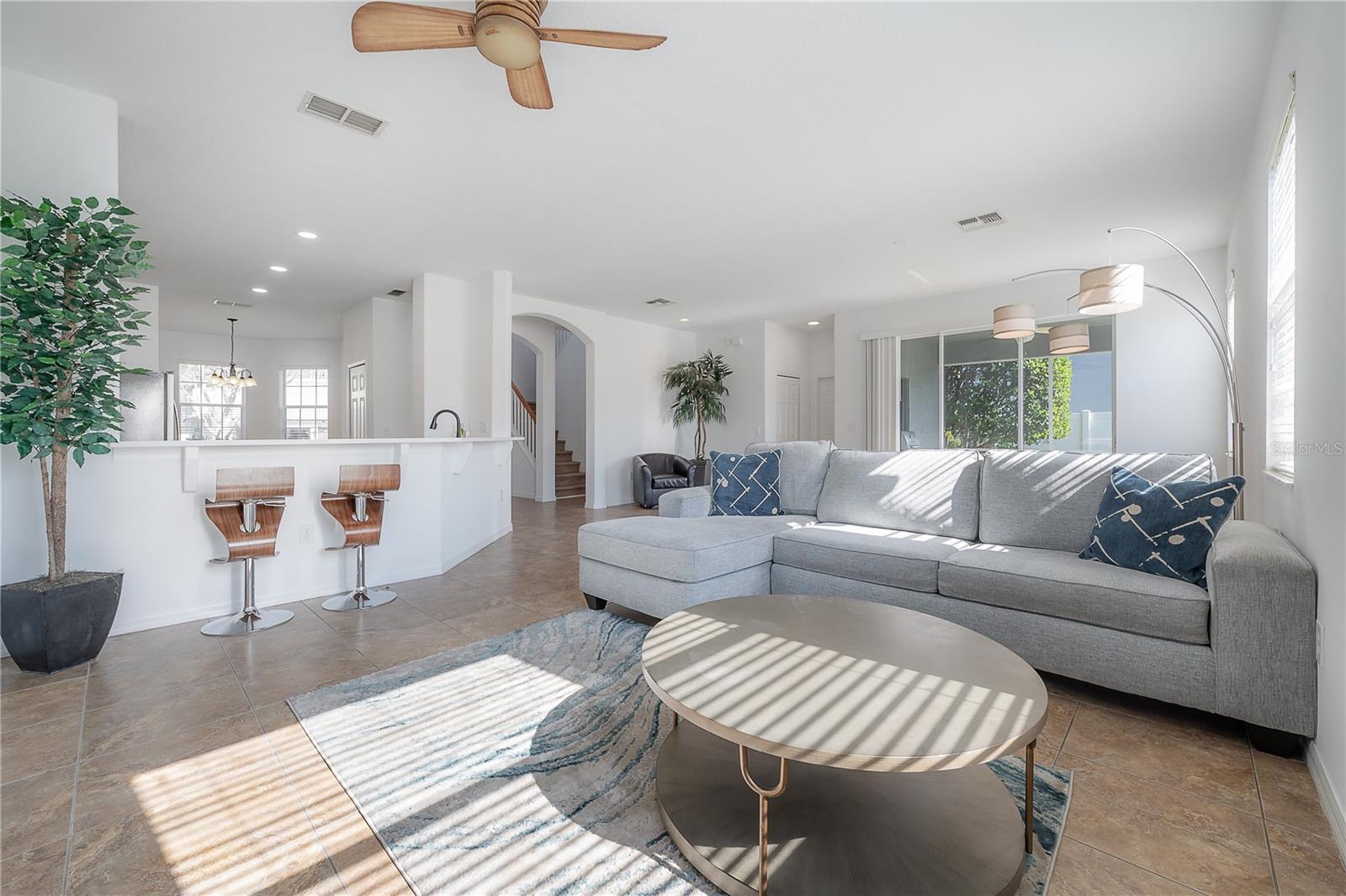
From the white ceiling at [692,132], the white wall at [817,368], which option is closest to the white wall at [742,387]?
the white wall at [817,368]

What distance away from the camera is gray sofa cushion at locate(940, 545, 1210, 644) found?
6.59 ft

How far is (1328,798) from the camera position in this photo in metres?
1.57

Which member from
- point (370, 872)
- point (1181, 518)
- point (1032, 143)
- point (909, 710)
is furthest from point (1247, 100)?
point (370, 872)

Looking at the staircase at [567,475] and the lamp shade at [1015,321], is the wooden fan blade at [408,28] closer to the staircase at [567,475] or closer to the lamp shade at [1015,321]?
the lamp shade at [1015,321]

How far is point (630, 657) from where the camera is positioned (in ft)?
8.67

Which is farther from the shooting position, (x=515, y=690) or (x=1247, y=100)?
(x=1247, y=100)

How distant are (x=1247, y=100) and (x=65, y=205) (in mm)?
5706

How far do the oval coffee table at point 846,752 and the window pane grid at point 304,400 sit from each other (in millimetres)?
9620

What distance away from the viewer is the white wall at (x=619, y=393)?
771 cm

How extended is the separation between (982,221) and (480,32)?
3.93m

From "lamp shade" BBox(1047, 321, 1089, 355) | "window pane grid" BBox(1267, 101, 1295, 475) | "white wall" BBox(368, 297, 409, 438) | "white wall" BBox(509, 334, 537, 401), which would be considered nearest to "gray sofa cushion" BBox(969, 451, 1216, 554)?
"window pane grid" BBox(1267, 101, 1295, 475)

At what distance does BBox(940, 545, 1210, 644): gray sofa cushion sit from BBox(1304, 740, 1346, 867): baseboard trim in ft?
1.26

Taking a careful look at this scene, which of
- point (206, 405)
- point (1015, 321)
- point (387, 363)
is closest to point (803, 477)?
point (1015, 321)

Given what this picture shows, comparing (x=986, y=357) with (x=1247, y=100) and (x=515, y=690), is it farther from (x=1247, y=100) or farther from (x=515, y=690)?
(x=515, y=690)
